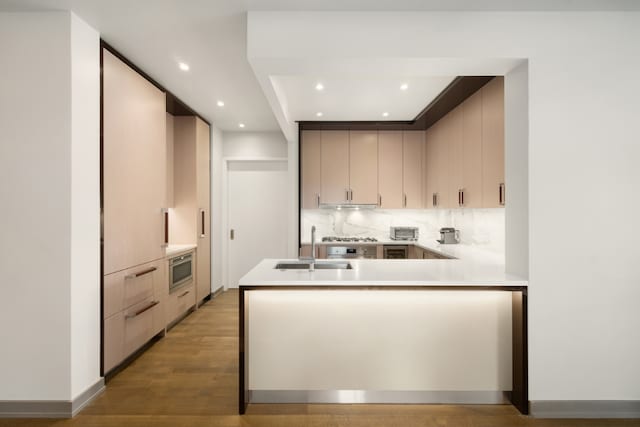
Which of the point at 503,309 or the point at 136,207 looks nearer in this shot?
the point at 503,309

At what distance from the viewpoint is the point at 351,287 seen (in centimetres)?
233

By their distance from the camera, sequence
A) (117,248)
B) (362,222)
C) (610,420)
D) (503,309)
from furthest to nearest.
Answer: (362,222), (117,248), (503,309), (610,420)

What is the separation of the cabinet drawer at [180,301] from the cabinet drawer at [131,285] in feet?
1.42

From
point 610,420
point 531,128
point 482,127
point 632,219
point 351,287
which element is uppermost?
point 482,127

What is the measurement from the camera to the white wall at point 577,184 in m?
2.33

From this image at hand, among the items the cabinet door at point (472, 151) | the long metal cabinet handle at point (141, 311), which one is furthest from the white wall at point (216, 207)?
the cabinet door at point (472, 151)

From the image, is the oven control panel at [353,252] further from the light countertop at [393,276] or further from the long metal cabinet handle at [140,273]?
the long metal cabinet handle at [140,273]

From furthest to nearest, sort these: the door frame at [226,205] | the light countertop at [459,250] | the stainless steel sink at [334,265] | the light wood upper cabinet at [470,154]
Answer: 1. the door frame at [226,205]
2. the light countertop at [459,250]
3. the light wood upper cabinet at [470,154]
4. the stainless steel sink at [334,265]

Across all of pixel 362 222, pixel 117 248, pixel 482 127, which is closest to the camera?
pixel 117 248

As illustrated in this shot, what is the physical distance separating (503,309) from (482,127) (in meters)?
1.83

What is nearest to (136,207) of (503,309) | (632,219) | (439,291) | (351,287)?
(351,287)

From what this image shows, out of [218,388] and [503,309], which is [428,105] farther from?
[218,388]

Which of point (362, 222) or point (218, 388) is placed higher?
point (362, 222)

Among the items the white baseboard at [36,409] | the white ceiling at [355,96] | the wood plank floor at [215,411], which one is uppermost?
the white ceiling at [355,96]
